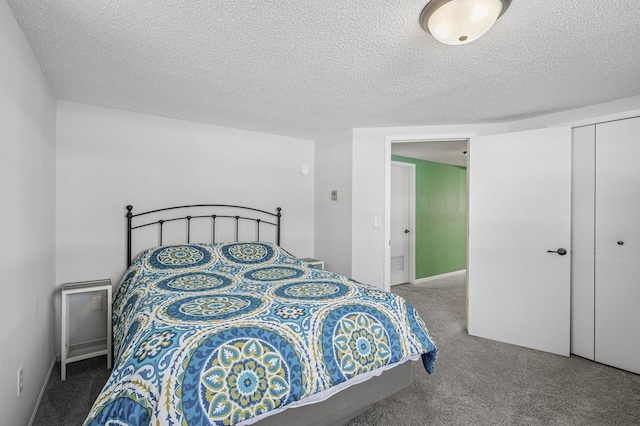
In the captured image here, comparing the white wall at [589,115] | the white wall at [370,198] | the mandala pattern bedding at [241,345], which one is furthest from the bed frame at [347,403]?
the white wall at [589,115]

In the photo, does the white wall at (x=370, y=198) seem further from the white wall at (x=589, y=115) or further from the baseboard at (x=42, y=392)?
the baseboard at (x=42, y=392)

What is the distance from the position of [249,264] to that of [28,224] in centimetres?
158

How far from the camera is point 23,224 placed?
66.1 inches

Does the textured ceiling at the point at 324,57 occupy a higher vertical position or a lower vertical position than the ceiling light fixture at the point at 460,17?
higher

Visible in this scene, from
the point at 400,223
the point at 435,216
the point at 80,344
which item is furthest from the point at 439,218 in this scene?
the point at 80,344

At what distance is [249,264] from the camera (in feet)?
9.43

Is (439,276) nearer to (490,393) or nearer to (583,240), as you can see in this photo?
(583,240)

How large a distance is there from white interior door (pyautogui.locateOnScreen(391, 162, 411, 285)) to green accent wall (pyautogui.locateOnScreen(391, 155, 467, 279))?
0.18m

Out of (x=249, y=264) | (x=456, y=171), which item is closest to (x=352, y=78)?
(x=249, y=264)

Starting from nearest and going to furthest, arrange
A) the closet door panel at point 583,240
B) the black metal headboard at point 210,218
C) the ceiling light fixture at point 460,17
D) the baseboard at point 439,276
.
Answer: the ceiling light fixture at point 460,17 → the closet door panel at point 583,240 → the black metal headboard at point 210,218 → the baseboard at point 439,276

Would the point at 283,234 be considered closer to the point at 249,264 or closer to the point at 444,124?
the point at 249,264

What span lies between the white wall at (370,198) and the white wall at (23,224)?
263 centimetres

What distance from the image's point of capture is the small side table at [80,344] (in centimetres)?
222

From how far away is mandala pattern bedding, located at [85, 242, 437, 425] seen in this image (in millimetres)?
1130
